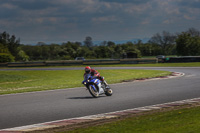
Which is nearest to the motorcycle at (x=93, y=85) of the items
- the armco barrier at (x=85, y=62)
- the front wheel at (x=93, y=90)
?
the front wheel at (x=93, y=90)

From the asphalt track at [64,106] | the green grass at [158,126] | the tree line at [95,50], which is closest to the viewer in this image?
the green grass at [158,126]

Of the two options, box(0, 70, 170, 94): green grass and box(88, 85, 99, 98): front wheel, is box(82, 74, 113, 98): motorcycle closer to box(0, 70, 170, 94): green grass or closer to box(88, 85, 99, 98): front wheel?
box(88, 85, 99, 98): front wheel

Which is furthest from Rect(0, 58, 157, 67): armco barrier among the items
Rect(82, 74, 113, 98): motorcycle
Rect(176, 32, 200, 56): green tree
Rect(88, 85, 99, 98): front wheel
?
Rect(176, 32, 200, 56): green tree

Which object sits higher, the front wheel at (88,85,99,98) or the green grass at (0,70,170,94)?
the front wheel at (88,85,99,98)

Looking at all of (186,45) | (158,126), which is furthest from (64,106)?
(186,45)

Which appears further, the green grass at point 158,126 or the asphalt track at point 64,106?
the asphalt track at point 64,106

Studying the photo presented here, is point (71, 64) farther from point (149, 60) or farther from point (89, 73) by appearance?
point (89, 73)

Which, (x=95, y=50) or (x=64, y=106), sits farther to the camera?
(x=95, y=50)

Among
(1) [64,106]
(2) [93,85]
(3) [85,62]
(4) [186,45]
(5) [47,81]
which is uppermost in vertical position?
(4) [186,45]

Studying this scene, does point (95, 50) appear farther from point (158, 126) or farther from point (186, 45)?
point (158, 126)

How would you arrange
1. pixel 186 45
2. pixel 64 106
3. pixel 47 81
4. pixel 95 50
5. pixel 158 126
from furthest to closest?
1. pixel 95 50
2. pixel 186 45
3. pixel 47 81
4. pixel 64 106
5. pixel 158 126

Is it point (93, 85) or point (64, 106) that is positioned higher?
point (93, 85)

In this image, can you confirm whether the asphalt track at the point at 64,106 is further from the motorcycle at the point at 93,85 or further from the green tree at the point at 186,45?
the green tree at the point at 186,45

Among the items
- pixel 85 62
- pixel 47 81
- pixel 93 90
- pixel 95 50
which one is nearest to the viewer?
pixel 93 90
